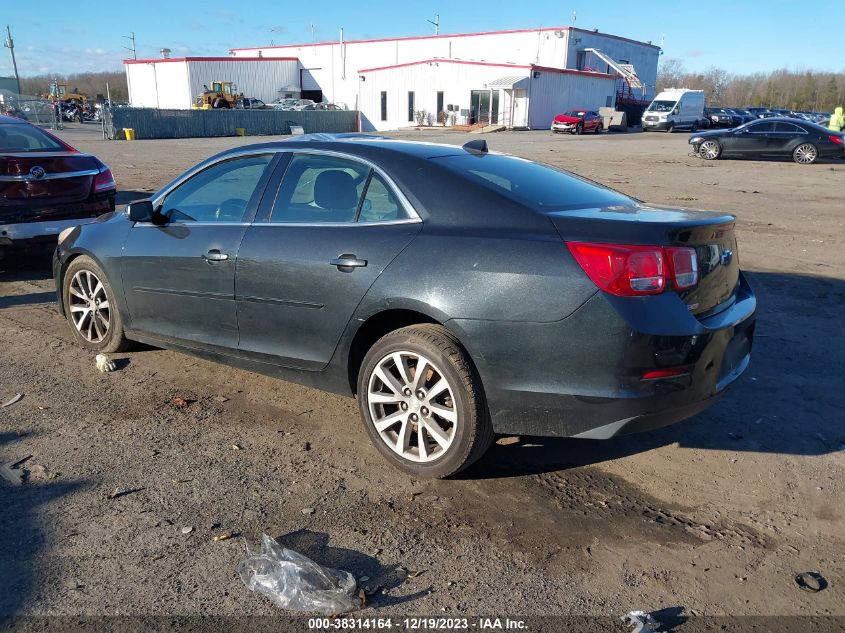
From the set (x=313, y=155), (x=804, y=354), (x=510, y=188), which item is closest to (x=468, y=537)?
(x=510, y=188)

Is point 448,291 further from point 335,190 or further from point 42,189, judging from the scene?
point 42,189

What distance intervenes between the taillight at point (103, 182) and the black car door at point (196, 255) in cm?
345

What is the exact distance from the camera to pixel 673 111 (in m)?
47.2

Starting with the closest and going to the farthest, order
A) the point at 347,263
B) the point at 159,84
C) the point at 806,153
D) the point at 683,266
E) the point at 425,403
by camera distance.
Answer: the point at 683,266 < the point at 425,403 < the point at 347,263 < the point at 806,153 < the point at 159,84

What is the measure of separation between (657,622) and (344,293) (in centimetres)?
212

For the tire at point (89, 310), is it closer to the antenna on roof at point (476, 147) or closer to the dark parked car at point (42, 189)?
the dark parked car at point (42, 189)

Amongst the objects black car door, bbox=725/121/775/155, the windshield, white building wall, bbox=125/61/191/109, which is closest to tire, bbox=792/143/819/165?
black car door, bbox=725/121/775/155

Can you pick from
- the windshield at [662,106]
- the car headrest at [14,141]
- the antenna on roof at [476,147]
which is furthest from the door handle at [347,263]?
the windshield at [662,106]

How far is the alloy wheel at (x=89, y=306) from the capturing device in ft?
17.4

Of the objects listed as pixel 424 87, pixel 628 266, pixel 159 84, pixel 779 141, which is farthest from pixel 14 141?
pixel 159 84

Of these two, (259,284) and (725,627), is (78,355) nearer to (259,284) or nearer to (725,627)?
(259,284)

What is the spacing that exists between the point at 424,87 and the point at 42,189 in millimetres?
49180

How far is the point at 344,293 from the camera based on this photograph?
12.3ft

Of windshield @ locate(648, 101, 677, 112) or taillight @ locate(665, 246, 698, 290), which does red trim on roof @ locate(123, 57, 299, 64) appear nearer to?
windshield @ locate(648, 101, 677, 112)
